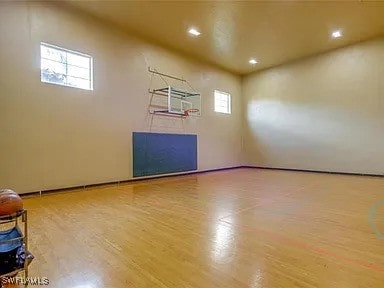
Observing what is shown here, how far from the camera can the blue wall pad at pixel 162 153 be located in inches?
253

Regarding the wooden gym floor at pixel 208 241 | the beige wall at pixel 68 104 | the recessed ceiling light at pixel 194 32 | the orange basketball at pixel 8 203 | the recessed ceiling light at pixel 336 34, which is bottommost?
the wooden gym floor at pixel 208 241

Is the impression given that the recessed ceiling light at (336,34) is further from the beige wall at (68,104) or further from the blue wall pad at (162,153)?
the blue wall pad at (162,153)

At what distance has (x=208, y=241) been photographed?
2447 mm

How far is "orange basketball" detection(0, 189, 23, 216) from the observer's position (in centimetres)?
145

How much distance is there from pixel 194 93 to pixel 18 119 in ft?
16.4

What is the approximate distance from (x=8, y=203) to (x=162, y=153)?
18.1ft

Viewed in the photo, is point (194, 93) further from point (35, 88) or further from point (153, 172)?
point (35, 88)

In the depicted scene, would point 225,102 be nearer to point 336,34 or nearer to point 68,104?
point 336,34

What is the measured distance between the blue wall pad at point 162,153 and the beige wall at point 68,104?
224mm

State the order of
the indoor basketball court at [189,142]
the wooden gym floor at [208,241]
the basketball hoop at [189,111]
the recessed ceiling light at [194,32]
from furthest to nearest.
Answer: the basketball hoop at [189,111] < the recessed ceiling light at [194,32] < the indoor basketball court at [189,142] < the wooden gym floor at [208,241]

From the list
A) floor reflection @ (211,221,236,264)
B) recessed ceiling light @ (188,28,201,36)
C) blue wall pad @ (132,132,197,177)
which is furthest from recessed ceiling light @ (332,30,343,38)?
floor reflection @ (211,221,236,264)

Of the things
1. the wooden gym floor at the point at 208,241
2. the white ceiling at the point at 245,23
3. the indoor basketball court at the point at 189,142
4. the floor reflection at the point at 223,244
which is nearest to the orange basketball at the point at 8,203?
the indoor basketball court at the point at 189,142

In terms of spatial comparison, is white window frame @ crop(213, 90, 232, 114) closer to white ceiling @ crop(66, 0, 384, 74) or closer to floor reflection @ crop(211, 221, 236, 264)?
white ceiling @ crop(66, 0, 384, 74)

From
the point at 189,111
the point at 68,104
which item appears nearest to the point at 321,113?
the point at 189,111
